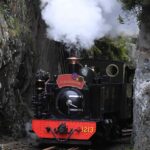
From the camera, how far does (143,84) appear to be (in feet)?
34.2

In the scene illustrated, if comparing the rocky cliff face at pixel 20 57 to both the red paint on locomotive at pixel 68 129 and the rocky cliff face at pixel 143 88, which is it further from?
the rocky cliff face at pixel 143 88

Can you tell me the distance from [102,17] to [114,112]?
3380 mm

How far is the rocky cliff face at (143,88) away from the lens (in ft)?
34.0

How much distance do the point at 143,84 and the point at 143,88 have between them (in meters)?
0.09

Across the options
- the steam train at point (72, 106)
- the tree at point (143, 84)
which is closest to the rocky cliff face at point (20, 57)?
the steam train at point (72, 106)

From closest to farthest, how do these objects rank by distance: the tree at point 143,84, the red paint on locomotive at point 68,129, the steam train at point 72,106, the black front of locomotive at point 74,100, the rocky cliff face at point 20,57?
the tree at point 143,84 < the red paint on locomotive at point 68,129 < the steam train at point 72,106 < the black front of locomotive at point 74,100 < the rocky cliff face at point 20,57

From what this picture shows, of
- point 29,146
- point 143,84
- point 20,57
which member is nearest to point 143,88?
point 143,84

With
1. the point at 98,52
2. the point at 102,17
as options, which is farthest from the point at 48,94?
the point at 98,52

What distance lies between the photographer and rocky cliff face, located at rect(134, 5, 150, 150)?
10.4m

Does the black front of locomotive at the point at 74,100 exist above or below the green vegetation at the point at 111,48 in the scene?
below

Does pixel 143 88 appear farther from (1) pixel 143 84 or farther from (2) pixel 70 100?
(2) pixel 70 100

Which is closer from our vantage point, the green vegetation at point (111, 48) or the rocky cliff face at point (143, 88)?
the rocky cliff face at point (143, 88)

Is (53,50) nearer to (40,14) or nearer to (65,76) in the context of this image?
(40,14)

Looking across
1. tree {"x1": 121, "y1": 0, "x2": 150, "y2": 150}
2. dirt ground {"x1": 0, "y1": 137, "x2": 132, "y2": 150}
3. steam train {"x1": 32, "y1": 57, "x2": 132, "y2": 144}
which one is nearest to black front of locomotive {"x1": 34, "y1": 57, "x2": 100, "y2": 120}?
steam train {"x1": 32, "y1": 57, "x2": 132, "y2": 144}
